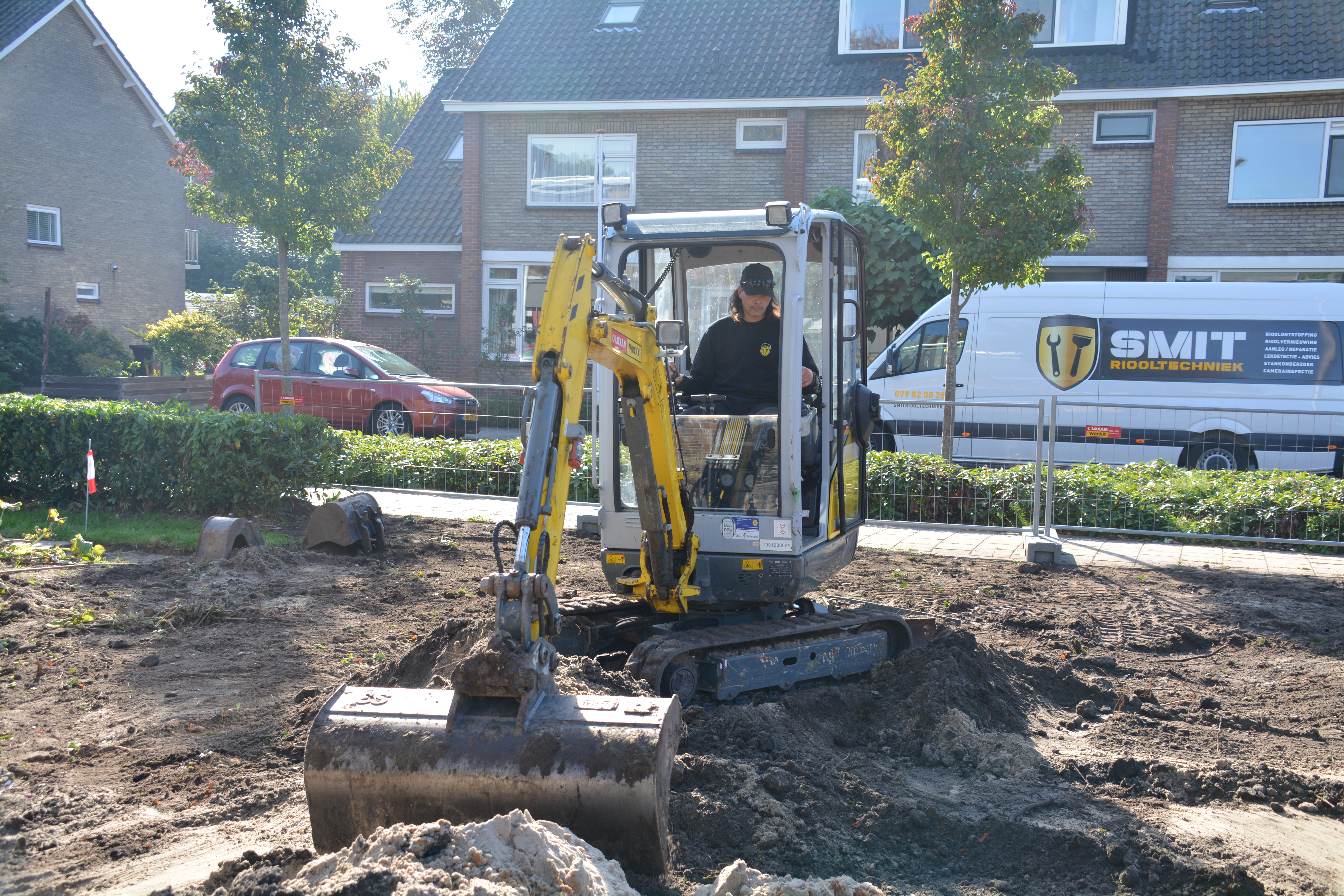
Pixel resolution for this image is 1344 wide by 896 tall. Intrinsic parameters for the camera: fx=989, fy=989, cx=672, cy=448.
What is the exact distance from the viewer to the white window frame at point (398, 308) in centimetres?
2255

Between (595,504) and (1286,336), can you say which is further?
(1286,336)

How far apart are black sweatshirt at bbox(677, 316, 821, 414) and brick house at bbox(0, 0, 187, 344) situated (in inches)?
978

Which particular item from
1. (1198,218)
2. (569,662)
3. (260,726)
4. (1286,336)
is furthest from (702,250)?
(1198,218)

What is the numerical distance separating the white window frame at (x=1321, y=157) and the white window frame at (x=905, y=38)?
2.78 m

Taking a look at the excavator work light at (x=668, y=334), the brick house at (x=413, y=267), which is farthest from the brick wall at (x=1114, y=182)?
the excavator work light at (x=668, y=334)

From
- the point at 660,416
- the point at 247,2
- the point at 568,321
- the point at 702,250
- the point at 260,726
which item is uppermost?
the point at 247,2

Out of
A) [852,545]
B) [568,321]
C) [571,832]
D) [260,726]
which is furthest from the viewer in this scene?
[852,545]

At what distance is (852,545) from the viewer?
6.47m

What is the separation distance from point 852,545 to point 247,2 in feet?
42.7

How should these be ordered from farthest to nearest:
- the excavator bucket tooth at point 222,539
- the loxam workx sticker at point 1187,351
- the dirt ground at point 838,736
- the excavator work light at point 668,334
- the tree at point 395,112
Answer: the tree at point 395,112
the loxam workx sticker at point 1187,351
the excavator bucket tooth at point 222,539
the excavator work light at point 668,334
the dirt ground at point 838,736

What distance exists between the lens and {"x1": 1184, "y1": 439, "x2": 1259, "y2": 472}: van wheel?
34.3 feet

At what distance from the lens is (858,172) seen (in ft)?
64.6

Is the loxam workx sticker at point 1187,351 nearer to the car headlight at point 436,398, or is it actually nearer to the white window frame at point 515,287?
the car headlight at point 436,398

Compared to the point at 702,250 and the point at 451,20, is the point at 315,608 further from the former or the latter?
the point at 451,20
